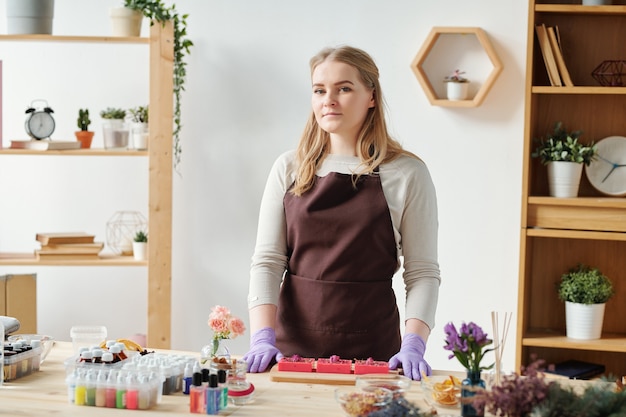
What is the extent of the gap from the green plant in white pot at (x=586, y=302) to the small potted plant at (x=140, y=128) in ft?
6.43

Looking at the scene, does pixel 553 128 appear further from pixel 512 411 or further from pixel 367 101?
pixel 512 411

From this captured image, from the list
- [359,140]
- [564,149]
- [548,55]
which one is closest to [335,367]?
[359,140]

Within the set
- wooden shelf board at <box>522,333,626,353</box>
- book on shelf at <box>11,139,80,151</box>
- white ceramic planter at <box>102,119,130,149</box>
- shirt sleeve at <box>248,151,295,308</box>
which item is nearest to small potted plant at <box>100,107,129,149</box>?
white ceramic planter at <box>102,119,130,149</box>

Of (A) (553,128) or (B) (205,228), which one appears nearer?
(A) (553,128)

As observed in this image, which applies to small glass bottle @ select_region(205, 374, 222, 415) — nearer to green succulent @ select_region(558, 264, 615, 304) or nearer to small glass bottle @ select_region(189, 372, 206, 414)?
small glass bottle @ select_region(189, 372, 206, 414)

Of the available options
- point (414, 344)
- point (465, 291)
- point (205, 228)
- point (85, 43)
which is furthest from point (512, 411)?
point (85, 43)

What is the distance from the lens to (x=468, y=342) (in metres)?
1.92

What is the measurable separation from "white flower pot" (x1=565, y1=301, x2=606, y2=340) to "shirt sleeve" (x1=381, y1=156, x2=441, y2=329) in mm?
1381

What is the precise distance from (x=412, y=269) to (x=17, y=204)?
2.39 meters

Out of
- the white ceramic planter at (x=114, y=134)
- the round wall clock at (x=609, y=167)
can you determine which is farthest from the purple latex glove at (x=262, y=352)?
the round wall clock at (x=609, y=167)

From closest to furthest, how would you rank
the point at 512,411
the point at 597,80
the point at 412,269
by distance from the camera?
the point at 512,411, the point at 412,269, the point at 597,80

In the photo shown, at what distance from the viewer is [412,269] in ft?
8.93

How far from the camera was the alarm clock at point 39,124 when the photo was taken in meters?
4.05

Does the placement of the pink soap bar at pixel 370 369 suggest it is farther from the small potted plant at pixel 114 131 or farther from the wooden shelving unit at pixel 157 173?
the small potted plant at pixel 114 131
